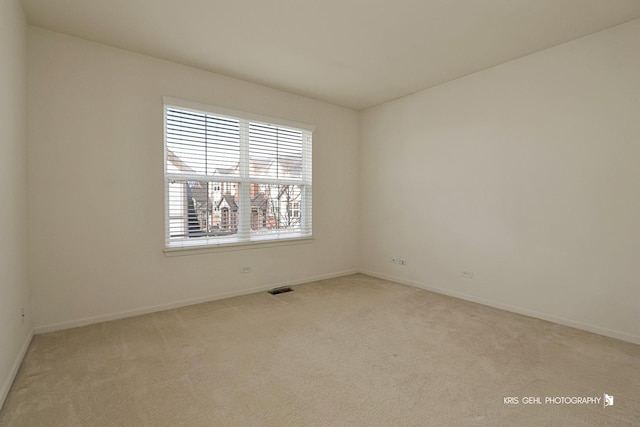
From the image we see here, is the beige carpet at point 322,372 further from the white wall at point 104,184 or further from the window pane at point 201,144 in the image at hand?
the window pane at point 201,144

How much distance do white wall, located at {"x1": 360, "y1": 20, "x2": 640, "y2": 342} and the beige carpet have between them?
464 millimetres

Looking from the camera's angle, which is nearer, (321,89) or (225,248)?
(225,248)

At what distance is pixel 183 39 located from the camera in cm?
296

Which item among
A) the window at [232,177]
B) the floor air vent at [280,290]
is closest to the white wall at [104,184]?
the window at [232,177]

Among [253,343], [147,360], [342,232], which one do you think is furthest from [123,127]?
[342,232]

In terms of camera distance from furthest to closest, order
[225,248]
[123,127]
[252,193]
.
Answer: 1. [252,193]
2. [225,248]
3. [123,127]

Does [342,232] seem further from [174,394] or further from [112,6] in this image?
[112,6]

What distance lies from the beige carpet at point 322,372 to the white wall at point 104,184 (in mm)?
339

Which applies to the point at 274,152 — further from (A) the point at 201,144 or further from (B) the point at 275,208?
(A) the point at 201,144

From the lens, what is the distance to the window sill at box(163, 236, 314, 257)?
3.49 m

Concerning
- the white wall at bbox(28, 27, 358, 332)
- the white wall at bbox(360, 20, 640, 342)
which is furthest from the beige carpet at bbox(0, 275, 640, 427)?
the white wall at bbox(360, 20, 640, 342)

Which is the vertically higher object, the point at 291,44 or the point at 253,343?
the point at 291,44

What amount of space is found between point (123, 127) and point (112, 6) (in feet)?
3.60

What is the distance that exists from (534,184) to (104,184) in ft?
14.3
